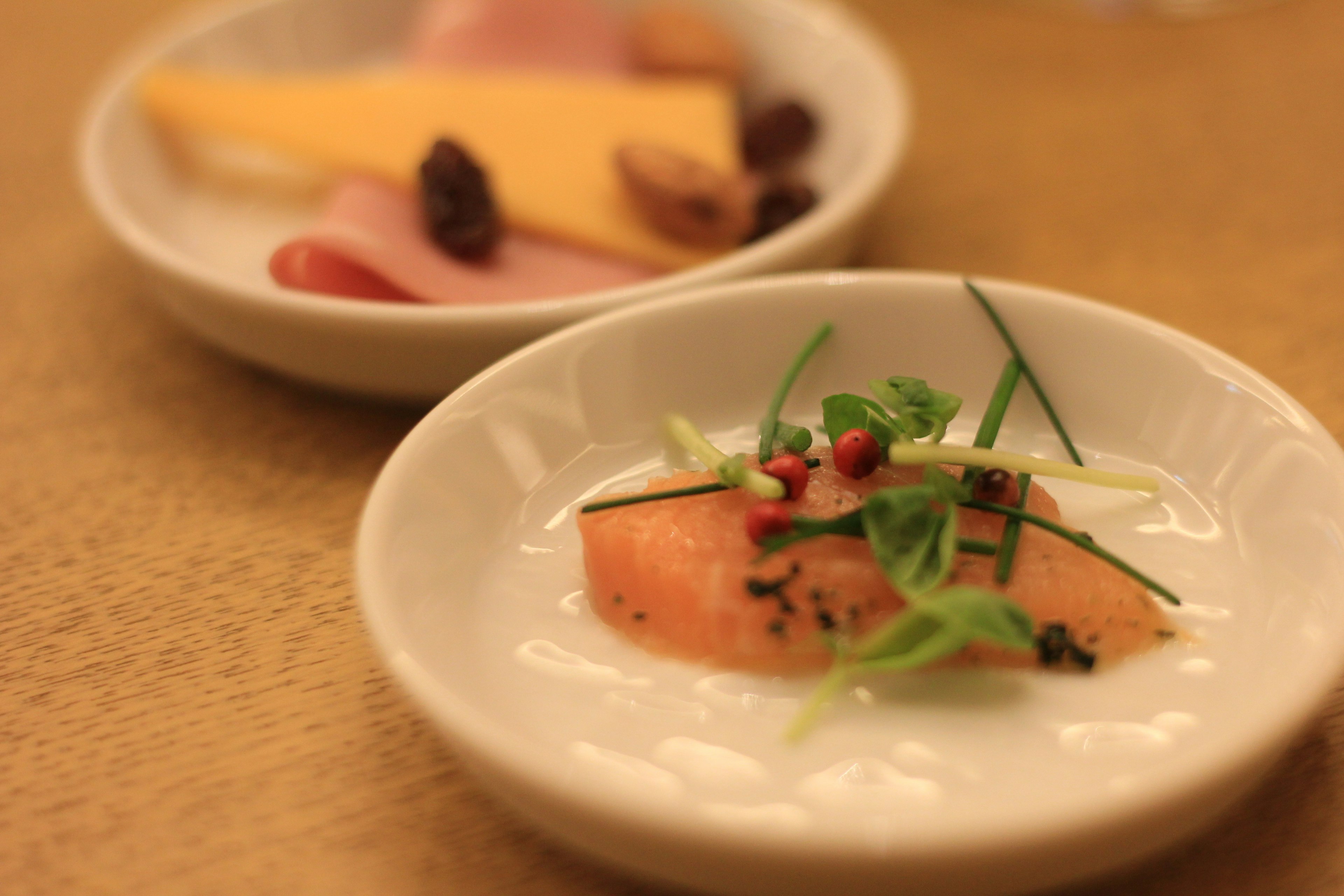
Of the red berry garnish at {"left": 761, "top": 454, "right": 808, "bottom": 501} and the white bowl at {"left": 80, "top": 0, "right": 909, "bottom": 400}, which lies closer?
the red berry garnish at {"left": 761, "top": 454, "right": 808, "bottom": 501}

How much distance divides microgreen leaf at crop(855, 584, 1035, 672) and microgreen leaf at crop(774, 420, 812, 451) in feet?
0.76

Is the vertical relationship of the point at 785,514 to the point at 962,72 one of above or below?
below

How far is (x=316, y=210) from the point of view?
5.56 feet

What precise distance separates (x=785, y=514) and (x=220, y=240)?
1165 millimetres

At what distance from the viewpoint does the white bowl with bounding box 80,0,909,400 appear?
119 cm

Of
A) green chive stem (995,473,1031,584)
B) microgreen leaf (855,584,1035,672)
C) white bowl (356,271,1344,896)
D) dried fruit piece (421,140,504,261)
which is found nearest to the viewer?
white bowl (356,271,1344,896)

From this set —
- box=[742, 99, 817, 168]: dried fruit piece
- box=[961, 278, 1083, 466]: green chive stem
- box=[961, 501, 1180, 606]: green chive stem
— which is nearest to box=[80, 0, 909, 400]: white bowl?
box=[742, 99, 817, 168]: dried fruit piece

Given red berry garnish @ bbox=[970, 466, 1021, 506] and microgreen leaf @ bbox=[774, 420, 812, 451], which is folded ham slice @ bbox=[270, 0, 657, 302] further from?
red berry garnish @ bbox=[970, 466, 1021, 506]

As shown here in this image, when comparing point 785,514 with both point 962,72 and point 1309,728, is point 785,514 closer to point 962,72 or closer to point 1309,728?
point 1309,728

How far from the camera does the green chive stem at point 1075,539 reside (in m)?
0.87

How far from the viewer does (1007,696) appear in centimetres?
82

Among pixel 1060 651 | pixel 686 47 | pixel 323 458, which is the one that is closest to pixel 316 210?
pixel 323 458

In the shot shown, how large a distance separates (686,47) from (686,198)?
2.03 feet

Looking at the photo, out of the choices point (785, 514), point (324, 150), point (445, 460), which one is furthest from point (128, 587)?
point (324, 150)
